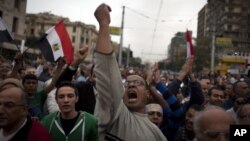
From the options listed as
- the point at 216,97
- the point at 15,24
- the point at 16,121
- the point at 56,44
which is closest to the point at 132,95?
the point at 16,121

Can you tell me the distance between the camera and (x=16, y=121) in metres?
3.09

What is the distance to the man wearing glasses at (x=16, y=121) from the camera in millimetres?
3008

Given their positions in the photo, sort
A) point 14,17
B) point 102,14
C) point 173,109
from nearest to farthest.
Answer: point 102,14, point 173,109, point 14,17

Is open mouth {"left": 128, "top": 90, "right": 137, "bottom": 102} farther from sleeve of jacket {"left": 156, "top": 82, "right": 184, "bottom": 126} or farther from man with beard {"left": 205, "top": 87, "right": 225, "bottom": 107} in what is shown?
man with beard {"left": 205, "top": 87, "right": 225, "bottom": 107}

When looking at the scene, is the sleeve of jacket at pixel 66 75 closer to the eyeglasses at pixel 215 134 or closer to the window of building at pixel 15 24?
the eyeglasses at pixel 215 134

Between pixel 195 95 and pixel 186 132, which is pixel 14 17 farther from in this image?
pixel 186 132

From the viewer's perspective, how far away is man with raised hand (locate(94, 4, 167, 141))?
2.62 m

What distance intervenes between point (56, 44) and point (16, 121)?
4.91 metres

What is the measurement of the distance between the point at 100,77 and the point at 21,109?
893 mm

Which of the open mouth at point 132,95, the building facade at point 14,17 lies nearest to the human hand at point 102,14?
the open mouth at point 132,95

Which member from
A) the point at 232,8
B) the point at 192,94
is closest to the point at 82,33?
the point at 232,8

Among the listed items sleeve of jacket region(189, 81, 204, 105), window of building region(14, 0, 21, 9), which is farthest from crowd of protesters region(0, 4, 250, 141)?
window of building region(14, 0, 21, 9)

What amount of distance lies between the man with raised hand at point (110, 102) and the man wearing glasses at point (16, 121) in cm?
61

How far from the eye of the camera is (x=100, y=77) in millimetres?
2617
